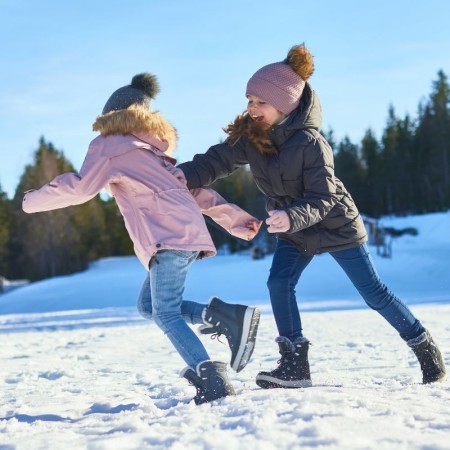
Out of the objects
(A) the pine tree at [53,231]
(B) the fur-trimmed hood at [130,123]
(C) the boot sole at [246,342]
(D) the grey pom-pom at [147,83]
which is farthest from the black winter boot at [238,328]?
(A) the pine tree at [53,231]

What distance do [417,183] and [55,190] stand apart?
43.8m

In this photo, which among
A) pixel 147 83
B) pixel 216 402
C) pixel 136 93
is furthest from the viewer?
pixel 147 83

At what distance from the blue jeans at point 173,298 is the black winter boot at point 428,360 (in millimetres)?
1244

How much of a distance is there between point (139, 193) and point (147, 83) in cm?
96

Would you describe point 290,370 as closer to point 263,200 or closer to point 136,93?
point 136,93

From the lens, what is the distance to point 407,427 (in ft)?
7.70

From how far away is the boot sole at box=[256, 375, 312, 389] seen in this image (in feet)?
11.7

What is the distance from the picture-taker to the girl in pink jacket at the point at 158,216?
327 cm

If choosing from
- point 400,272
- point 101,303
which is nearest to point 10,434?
point 101,303

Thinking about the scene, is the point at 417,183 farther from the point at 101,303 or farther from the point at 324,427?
the point at 324,427

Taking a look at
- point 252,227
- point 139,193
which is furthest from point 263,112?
point 139,193

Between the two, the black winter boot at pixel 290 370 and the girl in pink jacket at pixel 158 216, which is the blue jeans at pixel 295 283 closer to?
the black winter boot at pixel 290 370

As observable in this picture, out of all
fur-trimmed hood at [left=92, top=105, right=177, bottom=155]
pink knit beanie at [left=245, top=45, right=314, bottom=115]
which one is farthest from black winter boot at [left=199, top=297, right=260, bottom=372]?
pink knit beanie at [left=245, top=45, right=314, bottom=115]

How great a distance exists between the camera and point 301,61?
3695mm
